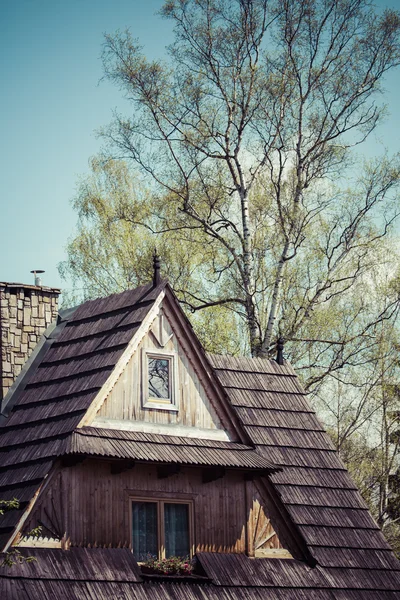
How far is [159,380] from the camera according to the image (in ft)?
67.6

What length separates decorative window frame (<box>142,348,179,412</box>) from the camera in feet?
66.2

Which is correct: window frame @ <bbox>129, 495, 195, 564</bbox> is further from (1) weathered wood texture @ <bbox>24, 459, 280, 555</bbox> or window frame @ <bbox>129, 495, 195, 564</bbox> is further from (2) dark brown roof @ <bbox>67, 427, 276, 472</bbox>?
(2) dark brown roof @ <bbox>67, 427, 276, 472</bbox>

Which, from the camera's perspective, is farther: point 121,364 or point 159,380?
point 159,380

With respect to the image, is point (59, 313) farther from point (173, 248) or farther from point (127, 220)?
point (173, 248)

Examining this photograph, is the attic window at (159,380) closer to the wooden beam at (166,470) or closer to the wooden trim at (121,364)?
the wooden trim at (121,364)

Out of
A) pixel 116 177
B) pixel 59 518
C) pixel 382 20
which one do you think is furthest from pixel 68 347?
pixel 116 177

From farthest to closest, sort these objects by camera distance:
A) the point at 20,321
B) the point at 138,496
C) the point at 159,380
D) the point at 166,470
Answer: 1. the point at 20,321
2. the point at 159,380
3. the point at 166,470
4. the point at 138,496

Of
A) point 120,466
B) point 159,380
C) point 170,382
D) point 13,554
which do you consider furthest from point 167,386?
point 13,554

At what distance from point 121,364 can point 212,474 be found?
2.45 metres

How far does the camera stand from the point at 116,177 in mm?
38656

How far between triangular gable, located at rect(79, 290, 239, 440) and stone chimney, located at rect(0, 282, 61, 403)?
2.33m

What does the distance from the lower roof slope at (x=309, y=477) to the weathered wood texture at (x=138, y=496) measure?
0.95m

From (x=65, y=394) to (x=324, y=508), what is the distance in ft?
17.8

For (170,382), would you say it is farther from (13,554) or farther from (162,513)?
(13,554)
